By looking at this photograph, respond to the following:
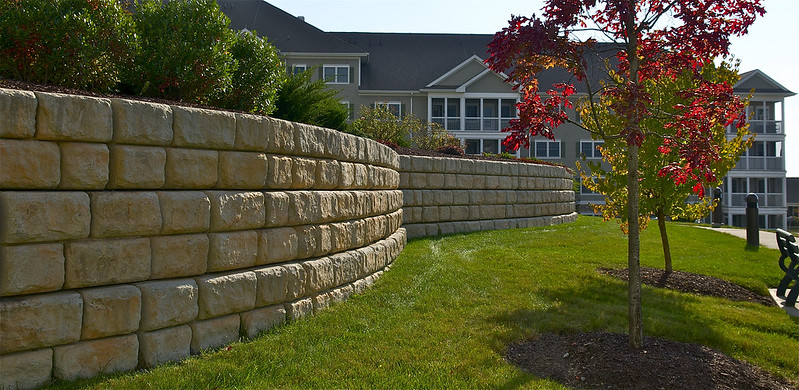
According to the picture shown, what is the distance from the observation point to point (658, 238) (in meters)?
13.5

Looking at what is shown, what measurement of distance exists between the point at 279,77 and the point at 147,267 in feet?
13.0

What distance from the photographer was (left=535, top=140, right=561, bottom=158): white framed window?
35.8 m

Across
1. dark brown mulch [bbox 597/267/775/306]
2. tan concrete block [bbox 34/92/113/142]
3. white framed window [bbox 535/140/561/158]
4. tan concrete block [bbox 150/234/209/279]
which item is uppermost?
white framed window [bbox 535/140/561/158]

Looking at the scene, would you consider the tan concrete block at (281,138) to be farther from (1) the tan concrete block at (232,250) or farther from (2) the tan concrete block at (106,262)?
(2) the tan concrete block at (106,262)

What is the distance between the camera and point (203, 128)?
506cm

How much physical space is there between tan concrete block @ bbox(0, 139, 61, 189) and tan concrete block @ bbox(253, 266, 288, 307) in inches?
75.4

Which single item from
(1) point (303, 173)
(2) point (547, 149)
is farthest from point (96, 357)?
(2) point (547, 149)

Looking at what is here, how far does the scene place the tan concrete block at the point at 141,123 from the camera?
14.8 feet

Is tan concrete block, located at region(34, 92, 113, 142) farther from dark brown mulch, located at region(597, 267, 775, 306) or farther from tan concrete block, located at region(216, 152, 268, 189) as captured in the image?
dark brown mulch, located at region(597, 267, 775, 306)

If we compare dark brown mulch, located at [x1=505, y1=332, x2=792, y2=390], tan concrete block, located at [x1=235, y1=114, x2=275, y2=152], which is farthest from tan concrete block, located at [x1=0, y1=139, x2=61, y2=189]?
dark brown mulch, located at [x1=505, y1=332, x2=792, y2=390]

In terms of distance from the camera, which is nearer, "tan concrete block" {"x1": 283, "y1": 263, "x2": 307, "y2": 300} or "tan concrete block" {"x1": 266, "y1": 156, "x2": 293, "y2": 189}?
"tan concrete block" {"x1": 266, "y1": 156, "x2": 293, "y2": 189}

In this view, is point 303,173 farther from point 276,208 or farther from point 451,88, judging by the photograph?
point 451,88

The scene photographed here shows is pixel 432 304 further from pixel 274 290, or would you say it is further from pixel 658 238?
pixel 658 238

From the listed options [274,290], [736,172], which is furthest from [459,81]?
[274,290]
